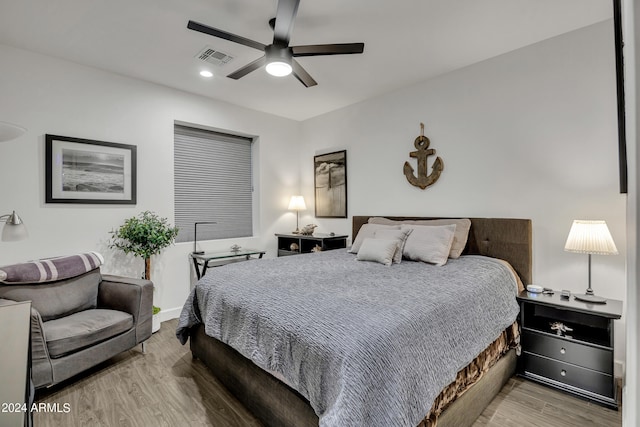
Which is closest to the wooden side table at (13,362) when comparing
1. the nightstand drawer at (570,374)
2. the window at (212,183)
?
the window at (212,183)

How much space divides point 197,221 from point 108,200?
42.2 inches

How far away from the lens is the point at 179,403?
2.00 m

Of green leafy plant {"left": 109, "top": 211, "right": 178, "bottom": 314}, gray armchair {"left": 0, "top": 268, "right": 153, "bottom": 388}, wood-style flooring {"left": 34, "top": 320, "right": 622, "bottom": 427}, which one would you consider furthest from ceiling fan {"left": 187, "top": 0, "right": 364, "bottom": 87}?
wood-style flooring {"left": 34, "top": 320, "right": 622, "bottom": 427}

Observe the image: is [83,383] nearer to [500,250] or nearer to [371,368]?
[371,368]

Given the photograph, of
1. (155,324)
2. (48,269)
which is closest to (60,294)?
(48,269)

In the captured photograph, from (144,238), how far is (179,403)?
5.51ft

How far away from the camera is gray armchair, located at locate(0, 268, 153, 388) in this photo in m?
2.01

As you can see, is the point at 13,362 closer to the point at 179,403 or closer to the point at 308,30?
the point at 179,403

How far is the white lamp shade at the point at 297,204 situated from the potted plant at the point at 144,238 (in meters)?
1.78

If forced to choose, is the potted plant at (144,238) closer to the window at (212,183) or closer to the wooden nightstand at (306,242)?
the window at (212,183)

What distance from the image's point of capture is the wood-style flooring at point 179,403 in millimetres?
1847

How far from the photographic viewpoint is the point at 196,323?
2.41 metres

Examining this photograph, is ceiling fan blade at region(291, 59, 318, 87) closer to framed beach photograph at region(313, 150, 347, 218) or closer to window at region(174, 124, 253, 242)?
framed beach photograph at region(313, 150, 347, 218)

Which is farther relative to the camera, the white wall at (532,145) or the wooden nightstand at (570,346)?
the white wall at (532,145)
